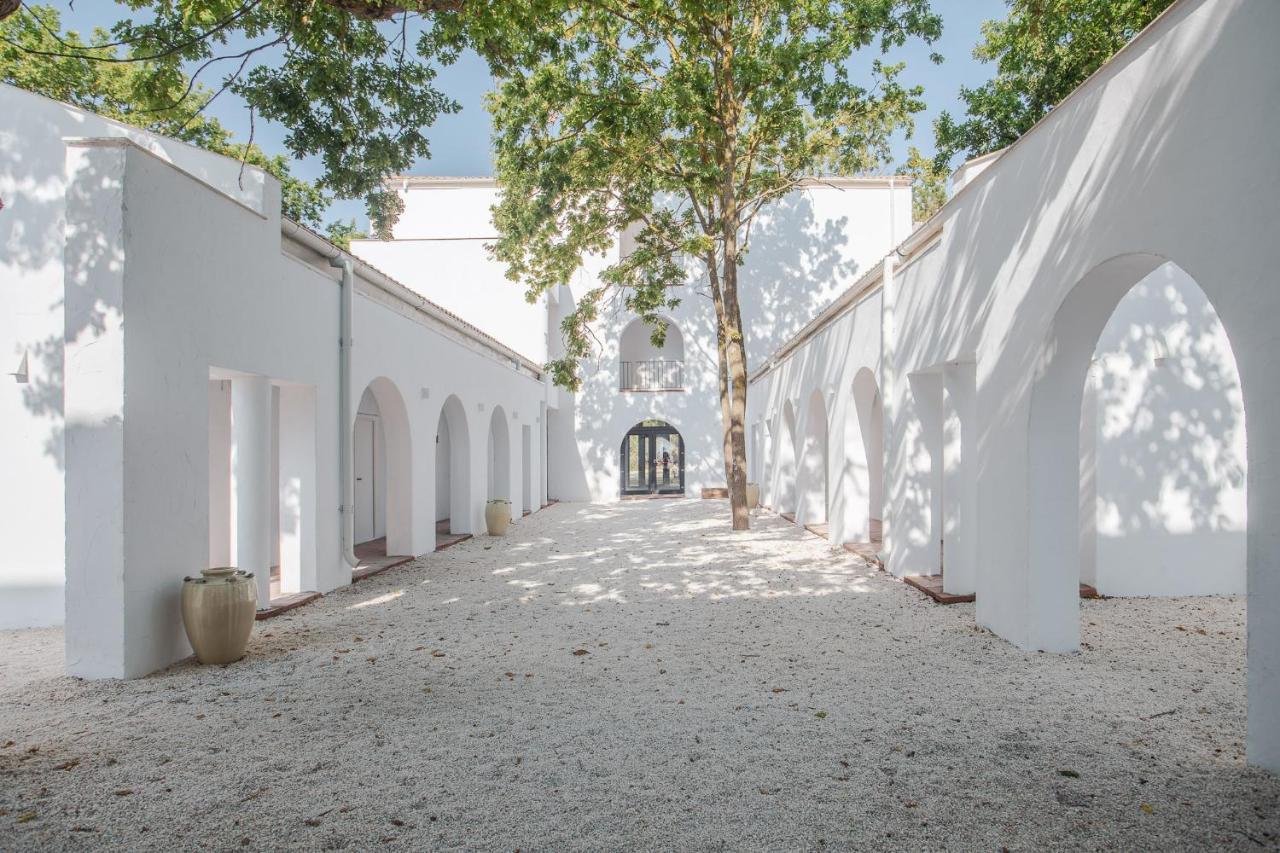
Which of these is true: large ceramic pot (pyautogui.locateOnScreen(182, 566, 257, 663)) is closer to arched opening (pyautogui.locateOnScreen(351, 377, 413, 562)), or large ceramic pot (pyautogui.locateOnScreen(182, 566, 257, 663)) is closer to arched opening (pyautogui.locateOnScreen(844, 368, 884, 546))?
arched opening (pyautogui.locateOnScreen(351, 377, 413, 562))

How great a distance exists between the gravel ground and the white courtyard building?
0.53 m

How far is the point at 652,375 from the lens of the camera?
23891 mm

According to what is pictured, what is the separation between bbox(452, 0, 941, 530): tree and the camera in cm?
1159

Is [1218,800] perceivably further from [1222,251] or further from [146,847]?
[146,847]

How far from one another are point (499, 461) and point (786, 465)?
20.2 ft

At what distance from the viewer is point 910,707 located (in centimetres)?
447

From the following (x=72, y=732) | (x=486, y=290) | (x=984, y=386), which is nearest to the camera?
(x=72, y=732)

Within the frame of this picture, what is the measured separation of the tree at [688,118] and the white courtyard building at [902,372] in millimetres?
3075

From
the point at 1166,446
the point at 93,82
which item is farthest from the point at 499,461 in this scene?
the point at 1166,446

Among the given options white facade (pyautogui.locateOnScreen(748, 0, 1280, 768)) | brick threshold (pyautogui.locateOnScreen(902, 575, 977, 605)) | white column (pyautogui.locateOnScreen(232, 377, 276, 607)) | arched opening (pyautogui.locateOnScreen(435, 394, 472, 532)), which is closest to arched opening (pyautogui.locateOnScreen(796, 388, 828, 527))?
white facade (pyautogui.locateOnScreen(748, 0, 1280, 768))

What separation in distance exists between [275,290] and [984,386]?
236 inches

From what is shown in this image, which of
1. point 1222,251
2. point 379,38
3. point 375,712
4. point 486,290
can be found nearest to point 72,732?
point 375,712

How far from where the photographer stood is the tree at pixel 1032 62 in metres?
11.3

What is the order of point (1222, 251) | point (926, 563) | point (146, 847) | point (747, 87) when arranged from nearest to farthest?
1. point (146, 847)
2. point (1222, 251)
3. point (926, 563)
4. point (747, 87)
